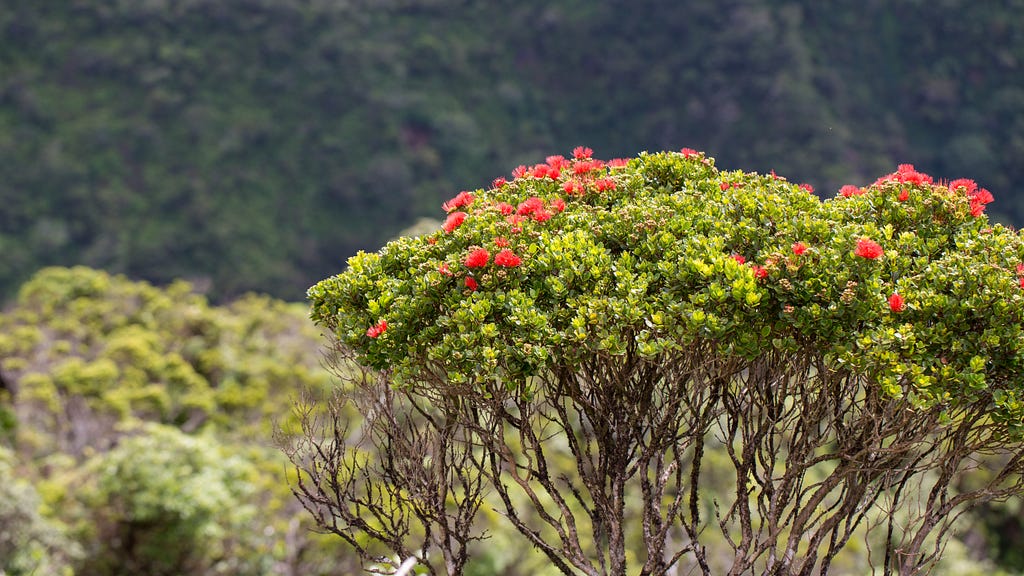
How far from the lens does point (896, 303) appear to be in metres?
4.18

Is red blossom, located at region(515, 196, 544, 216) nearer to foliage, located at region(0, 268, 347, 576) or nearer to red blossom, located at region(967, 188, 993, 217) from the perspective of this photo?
red blossom, located at region(967, 188, 993, 217)

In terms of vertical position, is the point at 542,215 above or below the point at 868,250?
above

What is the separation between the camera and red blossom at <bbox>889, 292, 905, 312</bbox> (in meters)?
4.18

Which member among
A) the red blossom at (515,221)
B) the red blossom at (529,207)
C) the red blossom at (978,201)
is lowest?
the red blossom at (978,201)

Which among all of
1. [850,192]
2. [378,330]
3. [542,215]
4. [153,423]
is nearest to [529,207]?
[542,215]

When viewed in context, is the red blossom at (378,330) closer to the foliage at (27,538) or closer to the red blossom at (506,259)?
the red blossom at (506,259)

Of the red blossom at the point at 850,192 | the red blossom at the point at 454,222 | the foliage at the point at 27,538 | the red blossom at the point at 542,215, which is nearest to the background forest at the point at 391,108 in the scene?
the foliage at the point at 27,538

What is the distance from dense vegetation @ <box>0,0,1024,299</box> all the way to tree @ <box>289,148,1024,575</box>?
191 ft

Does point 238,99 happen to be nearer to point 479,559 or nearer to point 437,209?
point 437,209

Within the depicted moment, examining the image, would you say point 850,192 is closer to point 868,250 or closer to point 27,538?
point 868,250

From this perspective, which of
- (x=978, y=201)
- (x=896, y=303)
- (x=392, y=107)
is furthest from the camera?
(x=392, y=107)

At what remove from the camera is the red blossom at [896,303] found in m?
4.18

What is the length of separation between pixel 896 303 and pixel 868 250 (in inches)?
11.4

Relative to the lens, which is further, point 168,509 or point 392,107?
point 392,107
